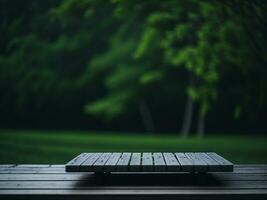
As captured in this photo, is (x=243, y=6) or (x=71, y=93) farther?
(x=71, y=93)

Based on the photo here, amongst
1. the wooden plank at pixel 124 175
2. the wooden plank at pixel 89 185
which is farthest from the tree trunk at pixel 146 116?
the wooden plank at pixel 89 185

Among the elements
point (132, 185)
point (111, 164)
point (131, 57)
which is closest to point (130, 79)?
point (131, 57)

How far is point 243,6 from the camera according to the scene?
34.1 ft

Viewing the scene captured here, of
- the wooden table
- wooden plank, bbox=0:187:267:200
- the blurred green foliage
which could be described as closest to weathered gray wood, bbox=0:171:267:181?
the wooden table

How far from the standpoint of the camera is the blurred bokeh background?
12.9 metres

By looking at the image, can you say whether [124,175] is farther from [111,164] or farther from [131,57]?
[131,57]

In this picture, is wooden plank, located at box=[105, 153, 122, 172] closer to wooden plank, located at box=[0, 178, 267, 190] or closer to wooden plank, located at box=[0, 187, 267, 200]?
wooden plank, located at box=[0, 178, 267, 190]

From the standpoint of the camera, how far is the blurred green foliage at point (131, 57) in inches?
468

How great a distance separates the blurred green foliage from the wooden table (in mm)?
5281

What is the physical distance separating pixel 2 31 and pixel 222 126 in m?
22.0

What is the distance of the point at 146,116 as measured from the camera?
2950 centimetres
